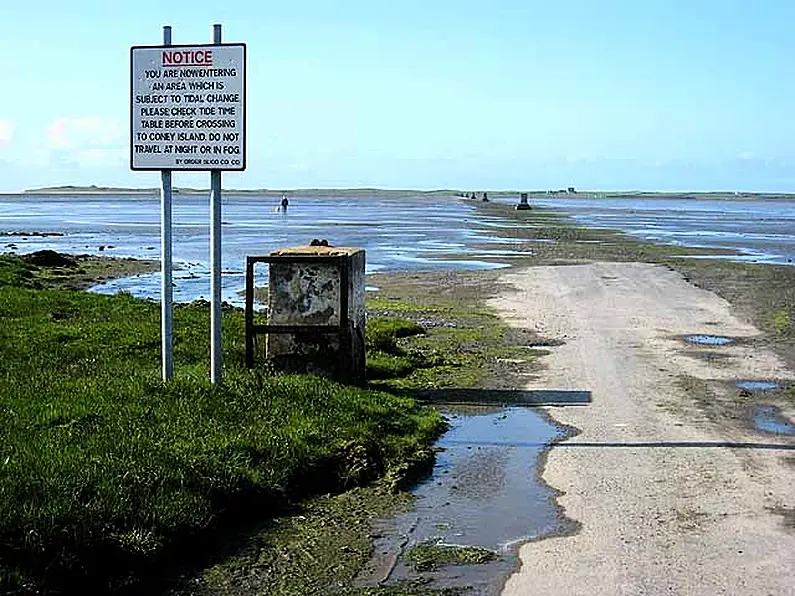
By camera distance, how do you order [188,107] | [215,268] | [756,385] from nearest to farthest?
[188,107] → [215,268] → [756,385]

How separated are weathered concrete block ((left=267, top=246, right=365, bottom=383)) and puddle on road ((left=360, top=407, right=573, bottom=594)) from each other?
6.23 feet

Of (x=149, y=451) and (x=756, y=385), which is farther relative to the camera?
(x=756, y=385)

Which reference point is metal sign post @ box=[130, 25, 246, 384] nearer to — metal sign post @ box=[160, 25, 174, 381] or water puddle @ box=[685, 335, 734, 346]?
metal sign post @ box=[160, 25, 174, 381]

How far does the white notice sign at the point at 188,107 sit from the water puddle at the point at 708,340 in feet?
31.7

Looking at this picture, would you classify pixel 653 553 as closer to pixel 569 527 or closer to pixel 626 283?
pixel 569 527

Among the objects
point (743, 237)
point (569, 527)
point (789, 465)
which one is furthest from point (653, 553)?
point (743, 237)

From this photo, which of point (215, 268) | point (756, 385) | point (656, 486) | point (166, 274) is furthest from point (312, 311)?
point (756, 385)

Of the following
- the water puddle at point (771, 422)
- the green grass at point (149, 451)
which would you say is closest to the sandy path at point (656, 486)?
the water puddle at point (771, 422)

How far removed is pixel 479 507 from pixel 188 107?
4.82m

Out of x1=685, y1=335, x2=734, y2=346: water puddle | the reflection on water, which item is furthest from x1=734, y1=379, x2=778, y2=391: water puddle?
the reflection on water

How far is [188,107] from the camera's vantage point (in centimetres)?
1105

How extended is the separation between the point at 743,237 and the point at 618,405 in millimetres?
53157

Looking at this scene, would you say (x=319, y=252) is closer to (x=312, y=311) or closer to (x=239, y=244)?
(x=312, y=311)

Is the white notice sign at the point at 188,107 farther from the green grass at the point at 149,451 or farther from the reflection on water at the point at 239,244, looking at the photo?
the reflection on water at the point at 239,244
